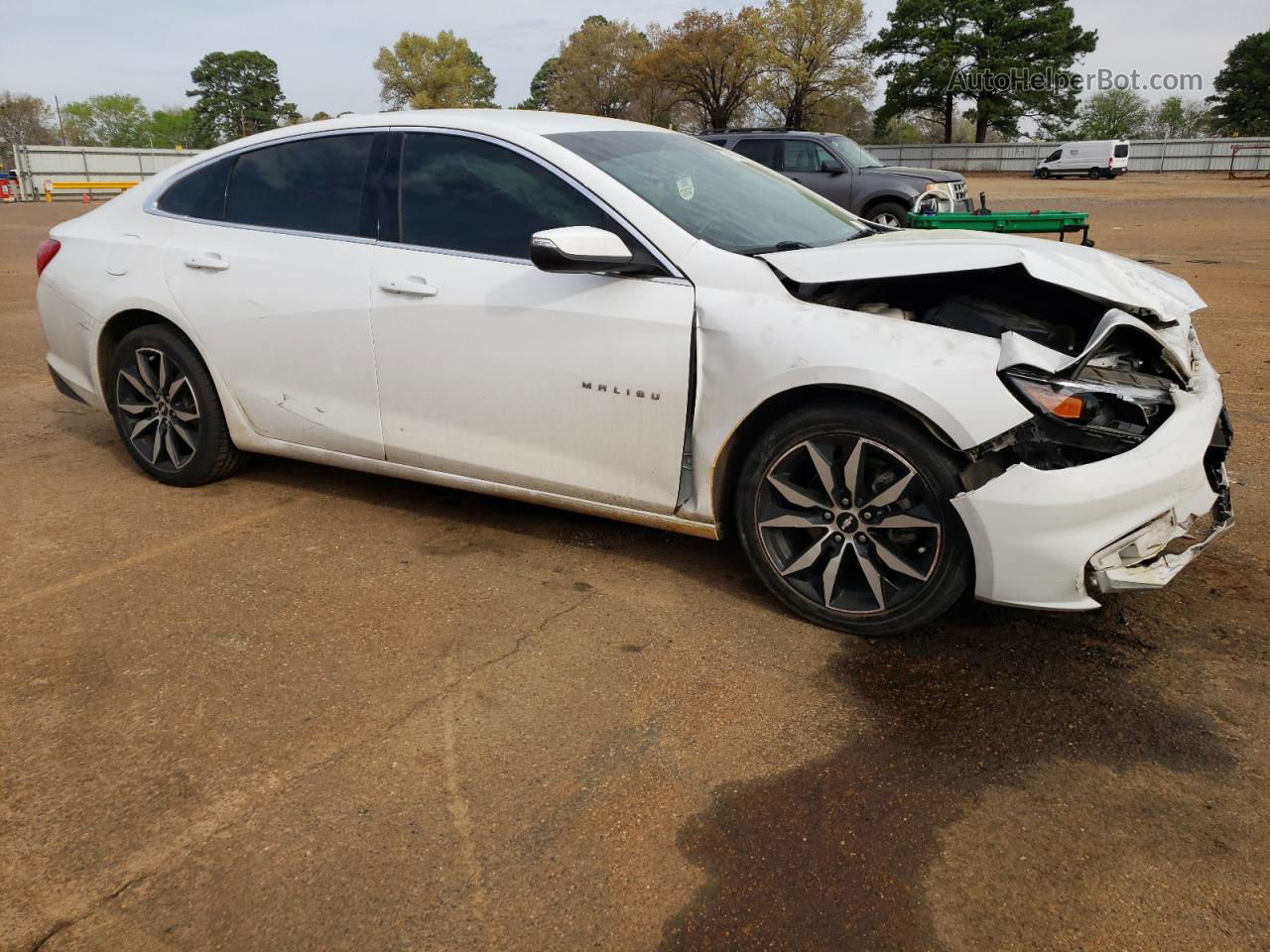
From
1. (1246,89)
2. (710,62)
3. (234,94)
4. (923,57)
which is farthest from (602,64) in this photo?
(234,94)

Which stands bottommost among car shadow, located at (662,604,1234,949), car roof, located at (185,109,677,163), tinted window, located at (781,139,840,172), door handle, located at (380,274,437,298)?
car shadow, located at (662,604,1234,949)

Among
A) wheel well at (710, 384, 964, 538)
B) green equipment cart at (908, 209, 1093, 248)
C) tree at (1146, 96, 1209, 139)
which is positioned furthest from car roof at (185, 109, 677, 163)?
tree at (1146, 96, 1209, 139)

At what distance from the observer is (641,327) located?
3324 mm

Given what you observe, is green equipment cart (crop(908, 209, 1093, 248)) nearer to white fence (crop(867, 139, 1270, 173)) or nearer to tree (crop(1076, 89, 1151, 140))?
white fence (crop(867, 139, 1270, 173))

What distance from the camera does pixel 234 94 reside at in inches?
4146

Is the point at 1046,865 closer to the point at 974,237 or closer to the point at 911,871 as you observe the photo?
the point at 911,871

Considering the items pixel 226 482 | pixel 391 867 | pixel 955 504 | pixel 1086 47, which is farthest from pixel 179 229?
pixel 1086 47

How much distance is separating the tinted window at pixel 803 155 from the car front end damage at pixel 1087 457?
13849mm

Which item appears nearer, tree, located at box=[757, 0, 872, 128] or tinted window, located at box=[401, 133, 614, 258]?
tinted window, located at box=[401, 133, 614, 258]

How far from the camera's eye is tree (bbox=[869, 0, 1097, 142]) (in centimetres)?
5975

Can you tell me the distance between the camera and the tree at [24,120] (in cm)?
7825

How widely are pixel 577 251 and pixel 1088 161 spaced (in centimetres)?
4736

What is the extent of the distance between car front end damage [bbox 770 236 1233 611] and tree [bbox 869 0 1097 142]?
215 ft

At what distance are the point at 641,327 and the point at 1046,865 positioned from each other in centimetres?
201
